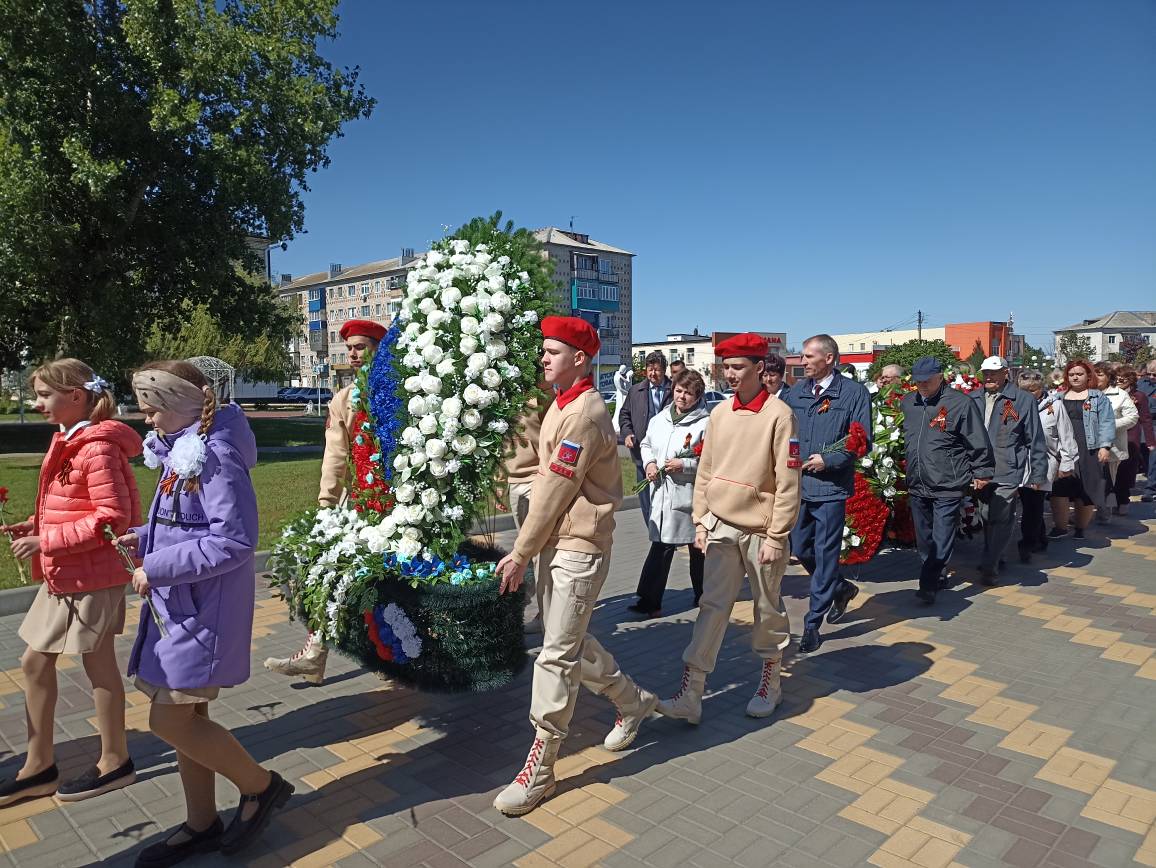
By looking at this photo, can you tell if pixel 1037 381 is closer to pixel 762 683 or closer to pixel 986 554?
pixel 986 554

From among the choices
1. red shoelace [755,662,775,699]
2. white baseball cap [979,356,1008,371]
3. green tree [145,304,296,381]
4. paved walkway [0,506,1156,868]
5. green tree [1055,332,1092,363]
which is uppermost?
green tree [1055,332,1092,363]

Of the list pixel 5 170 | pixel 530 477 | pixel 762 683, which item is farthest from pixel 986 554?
pixel 5 170

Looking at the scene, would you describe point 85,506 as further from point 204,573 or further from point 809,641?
point 809,641

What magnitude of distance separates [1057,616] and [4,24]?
847 inches

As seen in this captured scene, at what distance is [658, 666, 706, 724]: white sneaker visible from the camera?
437 centimetres

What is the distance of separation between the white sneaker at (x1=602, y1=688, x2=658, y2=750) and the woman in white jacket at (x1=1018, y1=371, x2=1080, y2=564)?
6.33 metres

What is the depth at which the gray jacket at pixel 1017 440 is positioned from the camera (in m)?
7.72

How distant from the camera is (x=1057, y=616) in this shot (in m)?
6.62

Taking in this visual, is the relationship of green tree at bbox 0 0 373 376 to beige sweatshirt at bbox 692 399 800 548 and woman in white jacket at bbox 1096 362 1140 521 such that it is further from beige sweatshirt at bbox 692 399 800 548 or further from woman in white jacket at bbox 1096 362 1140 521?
woman in white jacket at bbox 1096 362 1140 521

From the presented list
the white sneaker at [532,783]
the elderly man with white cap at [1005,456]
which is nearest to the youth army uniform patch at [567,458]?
the white sneaker at [532,783]

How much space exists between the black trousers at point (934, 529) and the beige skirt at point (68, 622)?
19.6 feet

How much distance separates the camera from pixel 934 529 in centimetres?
671

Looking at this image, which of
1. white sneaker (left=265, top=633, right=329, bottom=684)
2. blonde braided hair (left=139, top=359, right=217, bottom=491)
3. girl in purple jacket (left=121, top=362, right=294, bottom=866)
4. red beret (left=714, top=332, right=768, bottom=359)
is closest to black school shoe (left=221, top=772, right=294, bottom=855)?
girl in purple jacket (left=121, top=362, right=294, bottom=866)

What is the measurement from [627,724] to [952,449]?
160 inches
